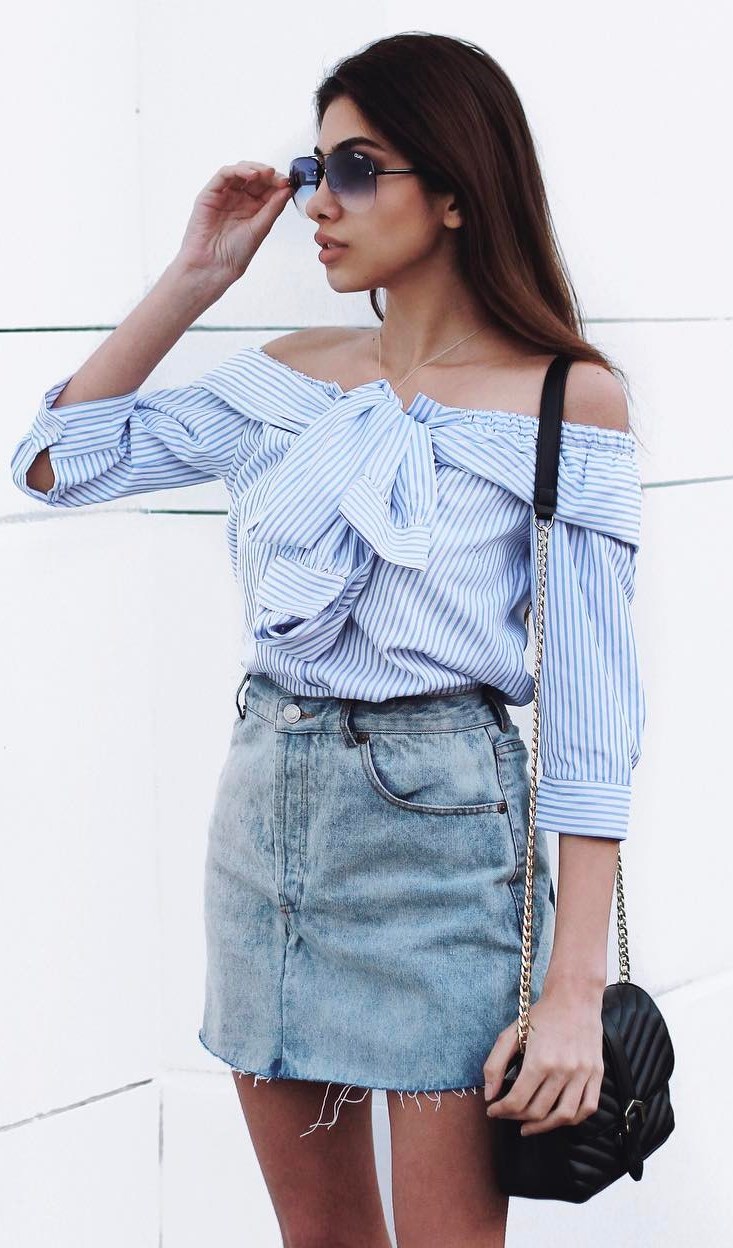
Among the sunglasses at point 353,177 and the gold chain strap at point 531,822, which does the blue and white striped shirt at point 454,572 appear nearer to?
the gold chain strap at point 531,822

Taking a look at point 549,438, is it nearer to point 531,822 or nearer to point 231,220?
point 531,822

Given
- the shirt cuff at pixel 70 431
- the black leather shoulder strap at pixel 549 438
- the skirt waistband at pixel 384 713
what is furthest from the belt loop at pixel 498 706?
the shirt cuff at pixel 70 431

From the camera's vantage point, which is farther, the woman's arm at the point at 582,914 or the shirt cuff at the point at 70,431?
the shirt cuff at the point at 70,431

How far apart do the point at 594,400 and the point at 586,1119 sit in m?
0.87

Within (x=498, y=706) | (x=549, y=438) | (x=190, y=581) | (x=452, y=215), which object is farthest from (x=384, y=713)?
(x=190, y=581)

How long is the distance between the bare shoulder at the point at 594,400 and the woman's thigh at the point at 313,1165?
0.94 m

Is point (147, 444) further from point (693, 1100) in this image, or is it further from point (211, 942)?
point (693, 1100)

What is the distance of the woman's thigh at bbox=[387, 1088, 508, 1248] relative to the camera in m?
1.80

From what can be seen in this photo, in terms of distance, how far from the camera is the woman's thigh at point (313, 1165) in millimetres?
1948

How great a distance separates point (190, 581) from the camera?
2.67 metres

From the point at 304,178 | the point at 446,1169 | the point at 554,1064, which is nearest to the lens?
the point at 554,1064

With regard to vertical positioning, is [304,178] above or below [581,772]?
above

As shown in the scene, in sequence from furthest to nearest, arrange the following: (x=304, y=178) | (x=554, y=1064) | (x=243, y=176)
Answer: (x=243, y=176) < (x=304, y=178) < (x=554, y=1064)

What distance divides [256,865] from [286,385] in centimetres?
65
